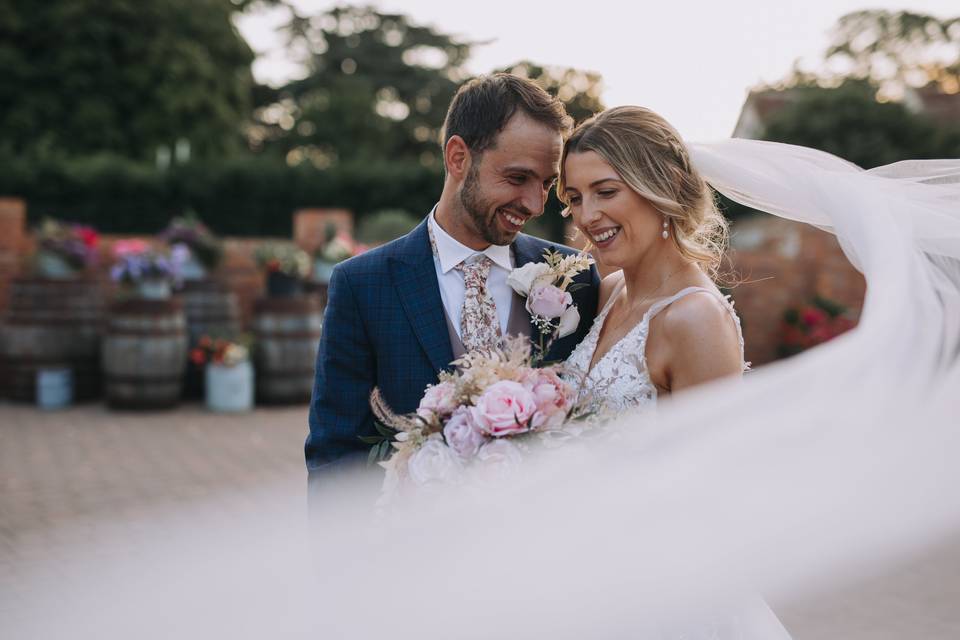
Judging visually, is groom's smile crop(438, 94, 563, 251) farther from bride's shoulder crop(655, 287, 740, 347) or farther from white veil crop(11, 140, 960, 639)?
white veil crop(11, 140, 960, 639)

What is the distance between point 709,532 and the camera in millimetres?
1434

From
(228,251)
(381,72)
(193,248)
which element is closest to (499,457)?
(193,248)

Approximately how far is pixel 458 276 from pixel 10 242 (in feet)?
30.2

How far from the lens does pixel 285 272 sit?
10.0 metres

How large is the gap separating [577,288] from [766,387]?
1234mm

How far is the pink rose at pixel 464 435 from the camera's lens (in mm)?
1957

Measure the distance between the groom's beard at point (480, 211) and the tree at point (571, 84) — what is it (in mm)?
4602

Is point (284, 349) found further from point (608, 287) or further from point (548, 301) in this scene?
point (548, 301)

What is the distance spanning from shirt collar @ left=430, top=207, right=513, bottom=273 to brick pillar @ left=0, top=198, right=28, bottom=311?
8.84 metres

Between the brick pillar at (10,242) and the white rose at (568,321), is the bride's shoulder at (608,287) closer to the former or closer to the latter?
the white rose at (568,321)

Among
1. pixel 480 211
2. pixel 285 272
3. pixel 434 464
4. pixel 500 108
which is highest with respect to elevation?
pixel 500 108

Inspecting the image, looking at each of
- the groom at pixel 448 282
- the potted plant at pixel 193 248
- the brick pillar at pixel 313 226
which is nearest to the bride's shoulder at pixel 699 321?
the groom at pixel 448 282

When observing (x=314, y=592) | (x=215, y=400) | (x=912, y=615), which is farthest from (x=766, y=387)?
(x=215, y=400)

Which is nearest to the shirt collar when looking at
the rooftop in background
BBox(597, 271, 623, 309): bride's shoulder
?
BBox(597, 271, 623, 309): bride's shoulder
